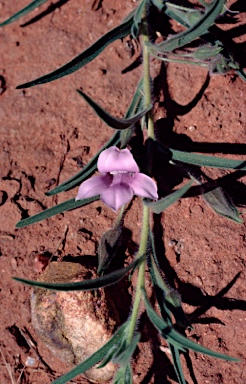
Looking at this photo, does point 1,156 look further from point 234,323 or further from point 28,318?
point 234,323

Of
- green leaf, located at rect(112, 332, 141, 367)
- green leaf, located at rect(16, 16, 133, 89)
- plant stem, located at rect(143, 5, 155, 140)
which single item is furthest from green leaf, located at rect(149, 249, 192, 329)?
green leaf, located at rect(16, 16, 133, 89)

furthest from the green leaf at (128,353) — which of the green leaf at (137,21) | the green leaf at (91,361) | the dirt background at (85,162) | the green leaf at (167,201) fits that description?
the green leaf at (137,21)

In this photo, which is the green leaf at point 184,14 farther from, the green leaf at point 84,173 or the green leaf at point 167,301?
the green leaf at point 167,301

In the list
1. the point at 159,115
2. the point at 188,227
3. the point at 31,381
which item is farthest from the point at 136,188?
the point at 31,381

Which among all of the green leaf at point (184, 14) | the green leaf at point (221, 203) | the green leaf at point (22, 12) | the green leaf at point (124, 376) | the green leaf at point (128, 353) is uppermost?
the green leaf at point (22, 12)

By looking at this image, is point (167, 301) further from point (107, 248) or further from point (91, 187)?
point (91, 187)
